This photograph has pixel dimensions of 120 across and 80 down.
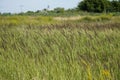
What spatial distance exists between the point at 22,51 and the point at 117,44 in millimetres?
1478

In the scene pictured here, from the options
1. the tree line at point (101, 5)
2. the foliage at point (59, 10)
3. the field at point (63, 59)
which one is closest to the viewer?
the field at point (63, 59)

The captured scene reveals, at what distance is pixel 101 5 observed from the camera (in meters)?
72.7

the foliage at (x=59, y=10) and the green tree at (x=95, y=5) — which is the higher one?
the green tree at (x=95, y=5)

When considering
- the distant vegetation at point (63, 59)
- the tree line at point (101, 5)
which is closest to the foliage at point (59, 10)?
the tree line at point (101, 5)

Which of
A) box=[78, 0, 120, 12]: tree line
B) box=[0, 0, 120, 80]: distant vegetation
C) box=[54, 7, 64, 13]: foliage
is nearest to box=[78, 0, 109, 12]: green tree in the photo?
box=[78, 0, 120, 12]: tree line

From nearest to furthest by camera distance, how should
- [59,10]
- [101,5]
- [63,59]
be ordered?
[63,59] → [101,5] → [59,10]

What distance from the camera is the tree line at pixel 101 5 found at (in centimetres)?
7188

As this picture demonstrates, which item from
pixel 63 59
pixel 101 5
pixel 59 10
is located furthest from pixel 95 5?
pixel 63 59

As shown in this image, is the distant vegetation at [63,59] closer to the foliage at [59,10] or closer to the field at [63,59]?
the field at [63,59]

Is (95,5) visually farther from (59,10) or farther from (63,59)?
(63,59)

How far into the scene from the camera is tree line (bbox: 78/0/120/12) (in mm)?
71875

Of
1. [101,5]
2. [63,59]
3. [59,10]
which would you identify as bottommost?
[59,10]

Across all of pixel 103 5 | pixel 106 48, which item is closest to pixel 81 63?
pixel 106 48

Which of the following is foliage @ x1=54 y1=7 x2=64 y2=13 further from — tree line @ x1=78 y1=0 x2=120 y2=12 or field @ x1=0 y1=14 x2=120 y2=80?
field @ x1=0 y1=14 x2=120 y2=80
